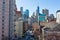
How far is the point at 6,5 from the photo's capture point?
43.6m

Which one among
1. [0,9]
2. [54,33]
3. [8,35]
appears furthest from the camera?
[8,35]

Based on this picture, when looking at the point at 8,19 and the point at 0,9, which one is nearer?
the point at 0,9

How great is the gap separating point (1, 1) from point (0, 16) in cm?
346

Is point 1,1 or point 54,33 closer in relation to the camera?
point 54,33

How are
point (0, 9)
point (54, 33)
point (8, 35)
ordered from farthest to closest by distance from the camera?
point (8, 35) < point (0, 9) < point (54, 33)

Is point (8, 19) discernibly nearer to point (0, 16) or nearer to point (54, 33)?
point (0, 16)

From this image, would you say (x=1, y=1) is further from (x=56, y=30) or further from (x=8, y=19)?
(x=56, y=30)

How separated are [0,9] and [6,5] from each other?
371 centimetres

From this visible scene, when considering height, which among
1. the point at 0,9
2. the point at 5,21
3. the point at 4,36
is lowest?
the point at 4,36

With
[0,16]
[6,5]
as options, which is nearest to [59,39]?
[0,16]

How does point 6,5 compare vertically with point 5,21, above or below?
above

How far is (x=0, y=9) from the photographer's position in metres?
40.2

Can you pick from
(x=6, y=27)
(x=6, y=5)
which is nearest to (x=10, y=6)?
(x=6, y=5)

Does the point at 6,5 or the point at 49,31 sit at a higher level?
the point at 6,5
